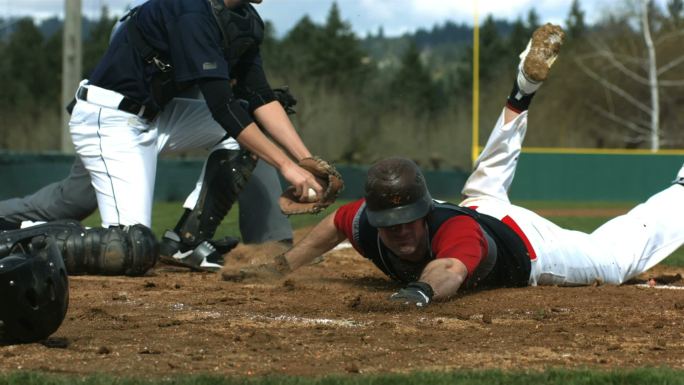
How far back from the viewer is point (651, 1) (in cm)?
3284

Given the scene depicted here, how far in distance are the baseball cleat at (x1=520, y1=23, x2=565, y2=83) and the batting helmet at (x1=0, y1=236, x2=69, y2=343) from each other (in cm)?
319

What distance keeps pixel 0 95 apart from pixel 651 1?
19.7 metres

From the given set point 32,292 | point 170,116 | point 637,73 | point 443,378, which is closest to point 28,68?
point 637,73

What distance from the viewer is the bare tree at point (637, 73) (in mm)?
32094

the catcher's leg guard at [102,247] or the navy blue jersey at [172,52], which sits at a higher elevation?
the navy blue jersey at [172,52]

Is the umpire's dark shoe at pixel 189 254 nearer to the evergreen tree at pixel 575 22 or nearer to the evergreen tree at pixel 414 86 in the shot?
the evergreen tree at pixel 414 86

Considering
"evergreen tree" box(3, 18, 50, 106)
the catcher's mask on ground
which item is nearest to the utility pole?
"evergreen tree" box(3, 18, 50, 106)

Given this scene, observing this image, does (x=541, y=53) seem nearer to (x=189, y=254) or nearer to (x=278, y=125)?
(x=278, y=125)

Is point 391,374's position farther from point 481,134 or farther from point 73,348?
point 481,134

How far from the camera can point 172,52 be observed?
232 inches

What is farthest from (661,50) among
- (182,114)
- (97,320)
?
(97,320)

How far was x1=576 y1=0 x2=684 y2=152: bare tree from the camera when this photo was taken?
32.1 metres

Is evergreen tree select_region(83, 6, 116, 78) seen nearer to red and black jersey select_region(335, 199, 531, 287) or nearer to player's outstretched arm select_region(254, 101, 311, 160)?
player's outstretched arm select_region(254, 101, 311, 160)

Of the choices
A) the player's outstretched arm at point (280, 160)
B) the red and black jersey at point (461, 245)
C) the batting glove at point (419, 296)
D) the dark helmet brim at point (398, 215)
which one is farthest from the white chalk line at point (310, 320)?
the player's outstretched arm at point (280, 160)
